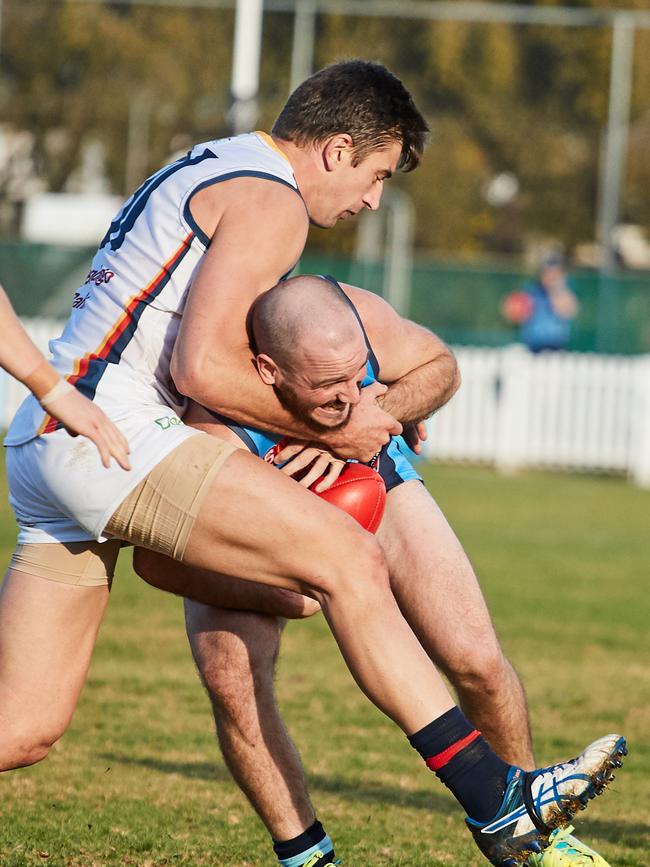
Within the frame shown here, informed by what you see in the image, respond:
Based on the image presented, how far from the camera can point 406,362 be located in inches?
182

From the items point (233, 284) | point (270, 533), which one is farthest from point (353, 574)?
point (233, 284)

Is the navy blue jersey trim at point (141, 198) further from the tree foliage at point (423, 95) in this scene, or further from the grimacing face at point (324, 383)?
the tree foliage at point (423, 95)

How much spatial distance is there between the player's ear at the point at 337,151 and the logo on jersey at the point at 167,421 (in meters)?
0.82

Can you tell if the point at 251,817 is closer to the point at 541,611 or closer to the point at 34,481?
the point at 34,481

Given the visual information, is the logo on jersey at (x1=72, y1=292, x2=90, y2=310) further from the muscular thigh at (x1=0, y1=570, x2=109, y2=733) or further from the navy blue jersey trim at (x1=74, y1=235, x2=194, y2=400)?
the muscular thigh at (x1=0, y1=570, x2=109, y2=733)

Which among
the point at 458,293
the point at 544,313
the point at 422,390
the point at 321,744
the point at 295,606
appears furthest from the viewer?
the point at 458,293

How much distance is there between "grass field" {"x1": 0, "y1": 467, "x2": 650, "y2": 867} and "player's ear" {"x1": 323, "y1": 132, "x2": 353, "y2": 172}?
211cm

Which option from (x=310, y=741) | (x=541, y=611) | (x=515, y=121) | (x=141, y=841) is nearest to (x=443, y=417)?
(x=541, y=611)

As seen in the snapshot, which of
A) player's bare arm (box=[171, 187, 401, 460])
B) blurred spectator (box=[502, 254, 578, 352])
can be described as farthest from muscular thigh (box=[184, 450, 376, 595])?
blurred spectator (box=[502, 254, 578, 352])

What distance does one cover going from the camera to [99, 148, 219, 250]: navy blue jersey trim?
401 centimetres

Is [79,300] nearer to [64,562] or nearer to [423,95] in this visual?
[64,562]

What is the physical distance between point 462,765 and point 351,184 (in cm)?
158

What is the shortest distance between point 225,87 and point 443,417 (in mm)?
19388

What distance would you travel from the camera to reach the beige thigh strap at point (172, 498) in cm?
371
